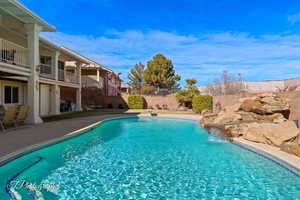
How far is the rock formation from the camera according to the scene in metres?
7.27

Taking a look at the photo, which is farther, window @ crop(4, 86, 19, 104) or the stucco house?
window @ crop(4, 86, 19, 104)

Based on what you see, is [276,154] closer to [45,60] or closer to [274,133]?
[274,133]

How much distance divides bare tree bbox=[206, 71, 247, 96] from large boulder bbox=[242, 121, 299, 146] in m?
19.4

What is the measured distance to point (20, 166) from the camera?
18.0ft

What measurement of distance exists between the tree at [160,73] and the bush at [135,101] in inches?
405

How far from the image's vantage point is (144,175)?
5.30 metres

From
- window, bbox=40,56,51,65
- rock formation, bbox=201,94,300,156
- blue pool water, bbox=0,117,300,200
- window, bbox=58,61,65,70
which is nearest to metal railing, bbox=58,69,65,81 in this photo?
window, bbox=40,56,51,65

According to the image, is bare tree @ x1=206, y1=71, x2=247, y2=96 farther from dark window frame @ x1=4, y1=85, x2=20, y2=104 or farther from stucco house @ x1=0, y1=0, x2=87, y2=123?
dark window frame @ x1=4, y1=85, x2=20, y2=104

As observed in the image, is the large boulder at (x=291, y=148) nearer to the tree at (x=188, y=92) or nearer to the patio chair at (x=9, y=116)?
the patio chair at (x=9, y=116)

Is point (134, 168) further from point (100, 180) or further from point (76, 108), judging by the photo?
point (76, 108)

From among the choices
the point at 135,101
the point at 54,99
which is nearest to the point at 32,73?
the point at 54,99

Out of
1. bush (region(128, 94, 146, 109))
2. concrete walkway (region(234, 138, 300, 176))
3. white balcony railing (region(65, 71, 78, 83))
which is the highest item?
white balcony railing (region(65, 71, 78, 83))

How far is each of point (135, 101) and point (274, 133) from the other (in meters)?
19.4

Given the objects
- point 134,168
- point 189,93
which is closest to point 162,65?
point 189,93
